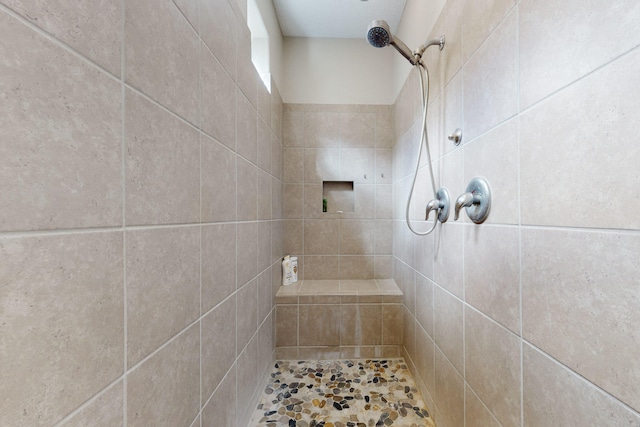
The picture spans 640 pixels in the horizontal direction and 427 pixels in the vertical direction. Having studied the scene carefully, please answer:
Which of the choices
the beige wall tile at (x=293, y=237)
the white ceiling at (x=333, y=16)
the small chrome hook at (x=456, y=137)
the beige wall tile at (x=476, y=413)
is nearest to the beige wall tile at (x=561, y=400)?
the beige wall tile at (x=476, y=413)

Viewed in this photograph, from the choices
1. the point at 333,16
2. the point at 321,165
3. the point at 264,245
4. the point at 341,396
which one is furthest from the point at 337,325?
the point at 333,16

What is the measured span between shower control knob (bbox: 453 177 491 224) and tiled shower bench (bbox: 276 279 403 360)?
3.78 ft

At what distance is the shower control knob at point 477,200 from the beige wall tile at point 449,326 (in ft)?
1.16

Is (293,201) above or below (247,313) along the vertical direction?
above

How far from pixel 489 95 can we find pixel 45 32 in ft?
3.39

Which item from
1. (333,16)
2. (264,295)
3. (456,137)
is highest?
(333,16)

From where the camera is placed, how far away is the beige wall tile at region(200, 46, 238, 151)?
834 millimetres

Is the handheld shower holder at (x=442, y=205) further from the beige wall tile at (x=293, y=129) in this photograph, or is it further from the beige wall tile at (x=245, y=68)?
the beige wall tile at (x=293, y=129)

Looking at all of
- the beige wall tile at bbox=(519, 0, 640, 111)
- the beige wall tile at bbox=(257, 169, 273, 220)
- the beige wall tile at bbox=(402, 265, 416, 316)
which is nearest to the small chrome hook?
the beige wall tile at bbox=(519, 0, 640, 111)

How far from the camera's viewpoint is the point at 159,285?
62 centimetres

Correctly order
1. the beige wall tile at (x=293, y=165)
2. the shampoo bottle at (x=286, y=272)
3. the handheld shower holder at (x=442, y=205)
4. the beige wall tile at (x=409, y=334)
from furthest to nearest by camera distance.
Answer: the beige wall tile at (x=293, y=165) < the shampoo bottle at (x=286, y=272) < the beige wall tile at (x=409, y=334) < the handheld shower holder at (x=442, y=205)

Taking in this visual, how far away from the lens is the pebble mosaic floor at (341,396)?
1.26m

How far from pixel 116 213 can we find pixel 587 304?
0.93m

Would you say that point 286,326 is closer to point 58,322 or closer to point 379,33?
point 58,322
